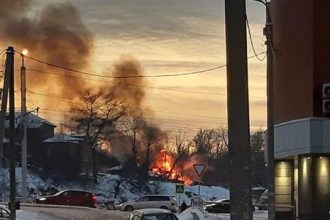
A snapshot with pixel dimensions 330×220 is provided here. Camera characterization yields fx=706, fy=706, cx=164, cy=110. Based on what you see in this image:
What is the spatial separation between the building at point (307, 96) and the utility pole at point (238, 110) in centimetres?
2122

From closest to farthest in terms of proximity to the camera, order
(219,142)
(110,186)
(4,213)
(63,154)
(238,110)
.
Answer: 1. (238,110)
2. (4,213)
3. (110,186)
4. (63,154)
5. (219,142)

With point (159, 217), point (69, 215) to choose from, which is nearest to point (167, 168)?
point (69, 215)

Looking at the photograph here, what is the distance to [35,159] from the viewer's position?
10994cm

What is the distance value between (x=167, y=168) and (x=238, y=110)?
117m

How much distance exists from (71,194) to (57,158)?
55.7 meters

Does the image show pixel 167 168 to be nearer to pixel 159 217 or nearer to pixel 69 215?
pixel 69 215

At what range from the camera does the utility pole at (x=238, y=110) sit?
17.7ft

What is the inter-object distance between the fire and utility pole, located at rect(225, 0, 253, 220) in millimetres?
109040

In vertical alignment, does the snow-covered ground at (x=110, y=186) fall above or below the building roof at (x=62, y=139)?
below

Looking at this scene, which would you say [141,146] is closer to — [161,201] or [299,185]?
[161,201]

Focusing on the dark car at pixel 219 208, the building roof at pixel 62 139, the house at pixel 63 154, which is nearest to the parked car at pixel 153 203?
the dark car at pixel 219 208

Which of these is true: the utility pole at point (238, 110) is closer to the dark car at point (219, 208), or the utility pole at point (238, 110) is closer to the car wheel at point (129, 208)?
the dark car at point (219, 208)

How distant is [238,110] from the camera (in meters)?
5.55

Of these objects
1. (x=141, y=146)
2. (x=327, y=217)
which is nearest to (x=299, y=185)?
(x=327, y=217)
